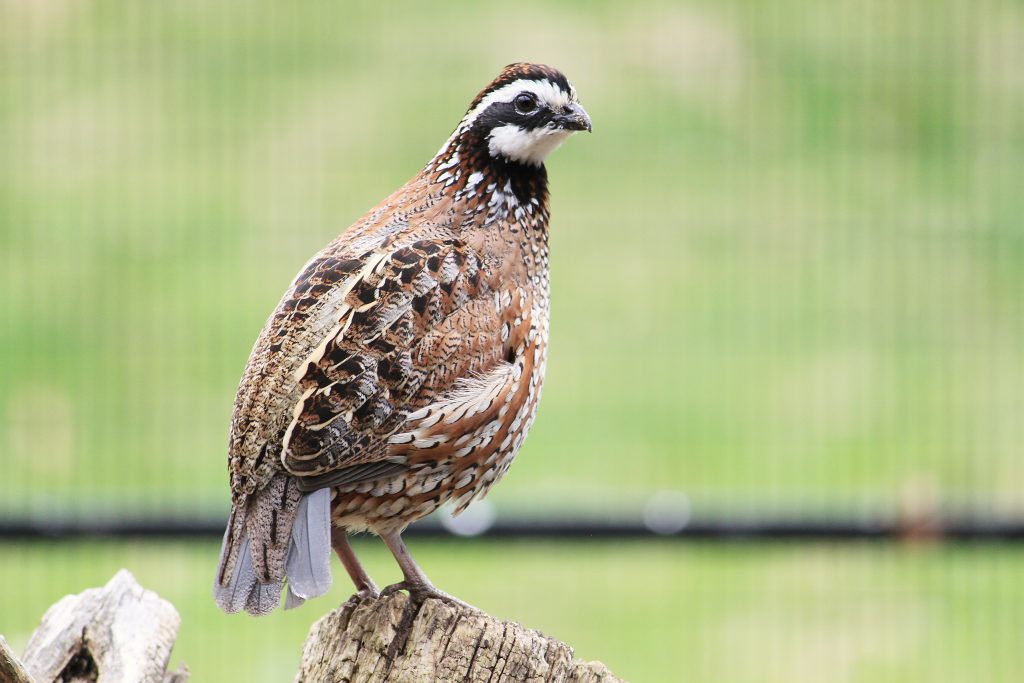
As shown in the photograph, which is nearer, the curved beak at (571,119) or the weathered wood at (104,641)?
the weathered wood at (104,641)

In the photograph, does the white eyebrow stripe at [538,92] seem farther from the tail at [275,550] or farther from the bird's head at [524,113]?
the tail at [275,550]

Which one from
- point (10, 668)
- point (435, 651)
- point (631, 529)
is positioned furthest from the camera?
point (631, 529)

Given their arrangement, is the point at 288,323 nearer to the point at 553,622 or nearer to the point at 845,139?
the point at 553,622

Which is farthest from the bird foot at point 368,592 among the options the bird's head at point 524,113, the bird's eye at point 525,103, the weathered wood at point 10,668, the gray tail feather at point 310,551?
the bird's eye at point 525,103

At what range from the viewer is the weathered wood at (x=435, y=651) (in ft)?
14.4

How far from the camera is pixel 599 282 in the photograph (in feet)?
35.0

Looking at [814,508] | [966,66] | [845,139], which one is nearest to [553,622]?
[814,508]

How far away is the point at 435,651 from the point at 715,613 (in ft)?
18.1

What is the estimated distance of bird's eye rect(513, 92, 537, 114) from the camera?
497 centimetres

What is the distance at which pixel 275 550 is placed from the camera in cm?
446

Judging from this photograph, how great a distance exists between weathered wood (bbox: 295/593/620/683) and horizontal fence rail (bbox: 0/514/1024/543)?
410 centimetres

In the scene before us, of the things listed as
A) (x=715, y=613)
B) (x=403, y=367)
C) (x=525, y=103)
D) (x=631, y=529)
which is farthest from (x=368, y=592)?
Answer: (x=715, y=613)

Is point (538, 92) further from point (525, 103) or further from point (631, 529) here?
point (631, 529)

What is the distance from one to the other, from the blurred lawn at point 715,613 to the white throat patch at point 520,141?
13.7 ft
